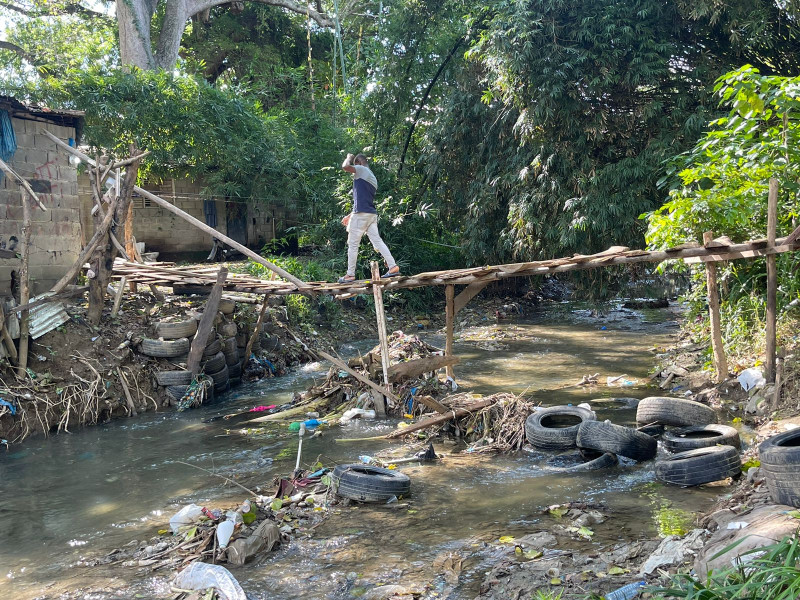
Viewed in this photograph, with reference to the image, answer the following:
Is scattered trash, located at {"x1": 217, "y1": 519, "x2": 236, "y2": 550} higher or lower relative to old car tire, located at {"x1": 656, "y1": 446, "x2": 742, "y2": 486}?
lower

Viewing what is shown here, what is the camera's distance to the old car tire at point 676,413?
679 centimetres

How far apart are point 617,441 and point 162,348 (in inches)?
260

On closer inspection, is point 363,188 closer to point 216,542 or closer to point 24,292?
point 24,292

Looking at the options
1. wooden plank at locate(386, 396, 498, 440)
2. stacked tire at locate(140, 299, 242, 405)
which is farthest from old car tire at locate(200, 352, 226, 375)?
wooden plank at locate(386, 396, 498, 440)

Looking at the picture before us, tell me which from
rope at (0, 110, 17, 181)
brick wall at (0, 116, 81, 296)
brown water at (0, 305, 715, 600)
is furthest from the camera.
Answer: brick wall at (0, 116, 81, 296)

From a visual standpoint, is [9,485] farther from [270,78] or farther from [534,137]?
[270,78]

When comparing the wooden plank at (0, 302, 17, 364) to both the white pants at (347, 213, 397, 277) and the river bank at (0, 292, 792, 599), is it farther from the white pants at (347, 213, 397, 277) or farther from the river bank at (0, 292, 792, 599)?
the white pants at (347, 213, 397, 277)

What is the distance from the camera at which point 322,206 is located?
17.8 meters

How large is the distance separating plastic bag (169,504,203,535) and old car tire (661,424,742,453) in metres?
4.32

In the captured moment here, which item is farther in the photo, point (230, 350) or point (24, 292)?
point (230, 350)

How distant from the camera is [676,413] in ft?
22.4

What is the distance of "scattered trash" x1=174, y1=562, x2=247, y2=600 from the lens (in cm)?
383

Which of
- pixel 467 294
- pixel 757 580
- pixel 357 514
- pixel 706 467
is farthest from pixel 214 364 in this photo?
pixel 757 580

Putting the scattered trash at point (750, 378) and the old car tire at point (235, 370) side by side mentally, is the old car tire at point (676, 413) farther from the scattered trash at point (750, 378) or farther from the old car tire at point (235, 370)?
the old car tire at point (235, 370)
